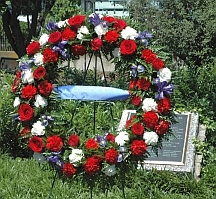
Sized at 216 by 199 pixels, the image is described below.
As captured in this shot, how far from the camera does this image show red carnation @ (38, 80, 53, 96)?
17.0 feet

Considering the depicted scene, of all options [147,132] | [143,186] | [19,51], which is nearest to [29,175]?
[143,186]

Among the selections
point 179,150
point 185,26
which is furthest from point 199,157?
point 185,26

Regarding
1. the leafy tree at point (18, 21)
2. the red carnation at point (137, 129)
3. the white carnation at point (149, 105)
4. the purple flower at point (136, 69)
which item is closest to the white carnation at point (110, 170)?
the red carnation at point (137, 129)

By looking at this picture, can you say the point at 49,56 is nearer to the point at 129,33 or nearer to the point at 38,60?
the point at 38,60

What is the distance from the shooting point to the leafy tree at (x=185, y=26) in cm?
1552

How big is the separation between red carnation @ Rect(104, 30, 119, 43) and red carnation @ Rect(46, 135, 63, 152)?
0.97m

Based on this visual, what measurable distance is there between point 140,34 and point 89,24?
47cm

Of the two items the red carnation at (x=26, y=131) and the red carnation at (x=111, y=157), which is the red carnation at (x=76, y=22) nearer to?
the red carnation at (x=26, y=131)

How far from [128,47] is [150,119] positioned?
657 millimetres

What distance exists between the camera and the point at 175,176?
658 centimetres

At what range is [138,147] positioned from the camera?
4957mm

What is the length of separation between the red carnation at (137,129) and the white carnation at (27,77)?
98 cm

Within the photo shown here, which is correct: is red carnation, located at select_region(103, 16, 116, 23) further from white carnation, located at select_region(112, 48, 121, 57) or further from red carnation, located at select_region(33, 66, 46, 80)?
red carnation, located at select_region(33, 66, 46, 80)

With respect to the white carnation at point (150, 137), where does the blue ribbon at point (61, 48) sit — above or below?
above
